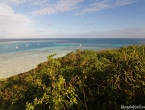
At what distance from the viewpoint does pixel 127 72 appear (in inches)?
171

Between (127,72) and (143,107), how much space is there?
45.7 inches

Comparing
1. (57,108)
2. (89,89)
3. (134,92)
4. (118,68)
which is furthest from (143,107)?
(57,108)

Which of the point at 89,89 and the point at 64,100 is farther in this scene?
the point at 89,89

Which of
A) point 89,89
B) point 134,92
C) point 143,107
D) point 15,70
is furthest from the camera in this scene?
point 15,70

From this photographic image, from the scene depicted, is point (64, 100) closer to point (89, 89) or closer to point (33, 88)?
point (89, 89)

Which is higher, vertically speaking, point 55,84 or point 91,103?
point 55,84

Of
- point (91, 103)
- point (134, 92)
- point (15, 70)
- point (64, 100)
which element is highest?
point (134, 92)

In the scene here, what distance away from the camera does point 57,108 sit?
4.03m

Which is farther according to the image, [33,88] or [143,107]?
[33,88]

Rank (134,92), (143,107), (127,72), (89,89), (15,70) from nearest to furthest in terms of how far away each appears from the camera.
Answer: (143,107), (134,92), (127,72), (89,89), (15,70)

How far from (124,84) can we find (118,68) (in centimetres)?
62

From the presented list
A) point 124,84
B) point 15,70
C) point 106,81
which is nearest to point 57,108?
point 106,81

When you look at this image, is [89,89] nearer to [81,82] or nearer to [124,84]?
[81,82]

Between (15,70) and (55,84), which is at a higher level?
(55,84)
